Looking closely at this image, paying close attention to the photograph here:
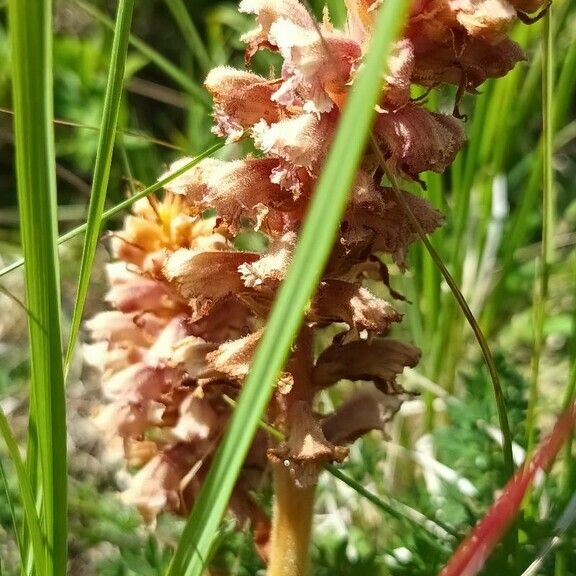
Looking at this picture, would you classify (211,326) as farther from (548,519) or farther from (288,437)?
(548,519)

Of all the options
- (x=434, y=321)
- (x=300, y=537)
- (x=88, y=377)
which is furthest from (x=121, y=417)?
(x=88, y=377)

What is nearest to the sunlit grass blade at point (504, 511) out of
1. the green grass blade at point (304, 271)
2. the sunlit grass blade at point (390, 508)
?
the green grass blade at point (304, 271)

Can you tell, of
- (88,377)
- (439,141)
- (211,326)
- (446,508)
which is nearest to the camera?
(439,141)

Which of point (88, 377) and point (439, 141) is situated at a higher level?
point (439, 141)

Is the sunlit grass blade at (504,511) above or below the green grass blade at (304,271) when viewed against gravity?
below

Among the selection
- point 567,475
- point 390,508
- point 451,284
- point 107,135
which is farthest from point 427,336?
point 107,135

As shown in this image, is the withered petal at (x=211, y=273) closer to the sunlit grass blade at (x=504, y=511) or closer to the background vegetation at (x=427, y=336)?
the background vegetation at (x=427, y=336)

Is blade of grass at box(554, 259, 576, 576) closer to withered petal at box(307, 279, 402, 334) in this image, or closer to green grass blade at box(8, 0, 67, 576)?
withered petal at box(307, 279, 402, 334)

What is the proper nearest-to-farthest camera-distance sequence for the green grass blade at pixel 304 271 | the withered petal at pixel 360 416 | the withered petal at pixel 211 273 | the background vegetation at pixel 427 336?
1. the green grass blade at pixel 304 271
2. the withered petal at pixel 211 273
3. the withered petal at pixel 360 416
4. the background vegetation at pixel 427 336
